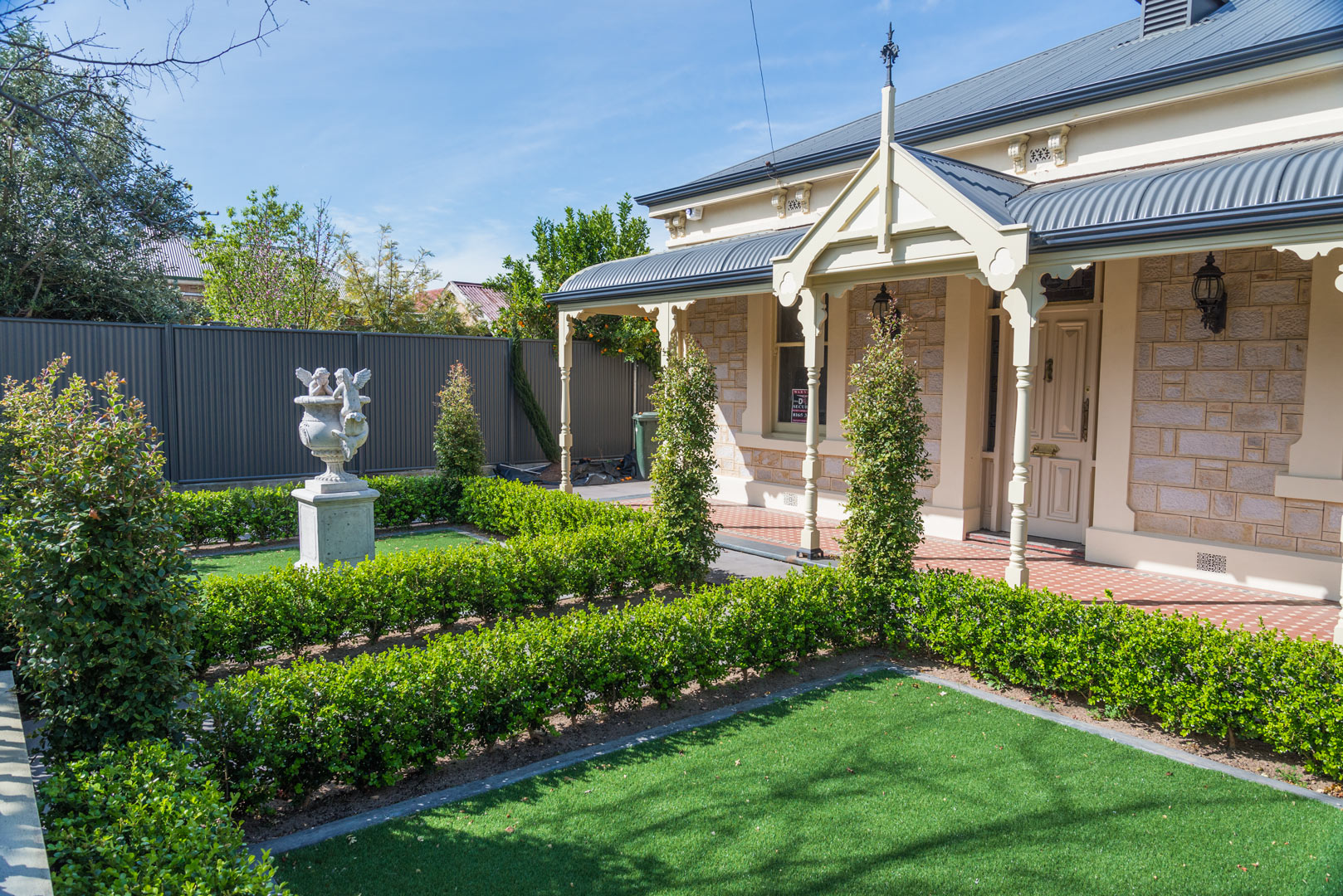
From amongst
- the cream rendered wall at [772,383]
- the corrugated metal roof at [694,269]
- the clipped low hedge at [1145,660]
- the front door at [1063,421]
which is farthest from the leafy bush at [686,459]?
the front door at [1063,421]

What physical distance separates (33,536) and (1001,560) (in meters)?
8.88

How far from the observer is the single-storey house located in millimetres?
7520

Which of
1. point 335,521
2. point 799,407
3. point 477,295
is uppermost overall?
point 477,295

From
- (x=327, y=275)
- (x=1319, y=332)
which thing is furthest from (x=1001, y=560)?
(x=327, y=275)

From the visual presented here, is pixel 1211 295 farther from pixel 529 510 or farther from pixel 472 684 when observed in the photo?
pixel 529 510

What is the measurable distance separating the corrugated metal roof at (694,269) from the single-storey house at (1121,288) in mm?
60

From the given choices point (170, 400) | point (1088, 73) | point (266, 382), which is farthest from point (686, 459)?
point (170, 400)

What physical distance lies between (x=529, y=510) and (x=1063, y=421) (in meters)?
7.00

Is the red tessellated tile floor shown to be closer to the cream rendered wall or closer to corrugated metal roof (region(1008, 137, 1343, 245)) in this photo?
the cream rendered wall

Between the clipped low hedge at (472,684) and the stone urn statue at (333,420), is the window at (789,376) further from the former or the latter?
the stone urn statue at (333,420)

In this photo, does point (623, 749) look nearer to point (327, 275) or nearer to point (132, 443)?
point (132, 443)

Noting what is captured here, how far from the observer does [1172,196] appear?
7176mm

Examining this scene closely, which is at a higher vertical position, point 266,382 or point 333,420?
point 266,382

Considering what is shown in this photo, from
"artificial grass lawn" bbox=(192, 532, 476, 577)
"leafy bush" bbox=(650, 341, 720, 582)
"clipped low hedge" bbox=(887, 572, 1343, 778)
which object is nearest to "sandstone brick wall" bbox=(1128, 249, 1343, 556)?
"clipped low hedge" bbox=(887, 572, 1343, 778)
